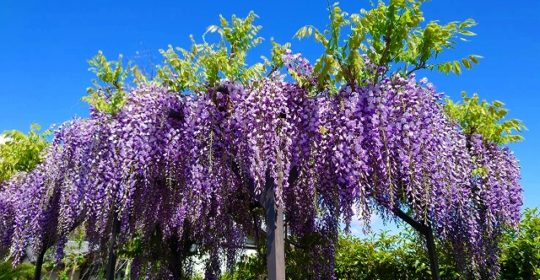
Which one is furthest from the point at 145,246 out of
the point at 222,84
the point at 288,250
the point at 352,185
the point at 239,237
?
the point at 352,185

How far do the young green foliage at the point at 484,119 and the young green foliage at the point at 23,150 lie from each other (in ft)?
26.5

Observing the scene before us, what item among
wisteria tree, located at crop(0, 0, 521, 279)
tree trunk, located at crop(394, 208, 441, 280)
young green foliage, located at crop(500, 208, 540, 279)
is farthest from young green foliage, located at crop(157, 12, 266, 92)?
young green foliage, located at crop(500, 208, 540, 279)

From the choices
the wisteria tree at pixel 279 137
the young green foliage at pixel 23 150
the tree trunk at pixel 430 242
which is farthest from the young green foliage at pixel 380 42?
the young green foliage at pixel 23 150

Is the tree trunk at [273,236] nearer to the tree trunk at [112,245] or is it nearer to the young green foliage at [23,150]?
the tree trunk at [112,245]

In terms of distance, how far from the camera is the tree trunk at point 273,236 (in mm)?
4723

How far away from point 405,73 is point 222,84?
1.99 meters

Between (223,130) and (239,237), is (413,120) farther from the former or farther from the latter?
(239,237)

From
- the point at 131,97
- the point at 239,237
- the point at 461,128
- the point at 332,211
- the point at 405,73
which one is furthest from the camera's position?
the point at 239,237

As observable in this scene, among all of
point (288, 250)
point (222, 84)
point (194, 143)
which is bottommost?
point (288, 250)

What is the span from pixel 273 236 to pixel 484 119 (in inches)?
172

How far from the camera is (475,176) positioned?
748cm

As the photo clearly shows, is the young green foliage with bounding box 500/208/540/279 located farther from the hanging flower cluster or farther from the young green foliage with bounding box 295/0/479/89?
the young green foliage with bounding box 295/0/479/89

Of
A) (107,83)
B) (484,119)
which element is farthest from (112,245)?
(484,119)

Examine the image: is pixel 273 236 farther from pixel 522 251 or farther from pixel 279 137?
pixel 522 251
